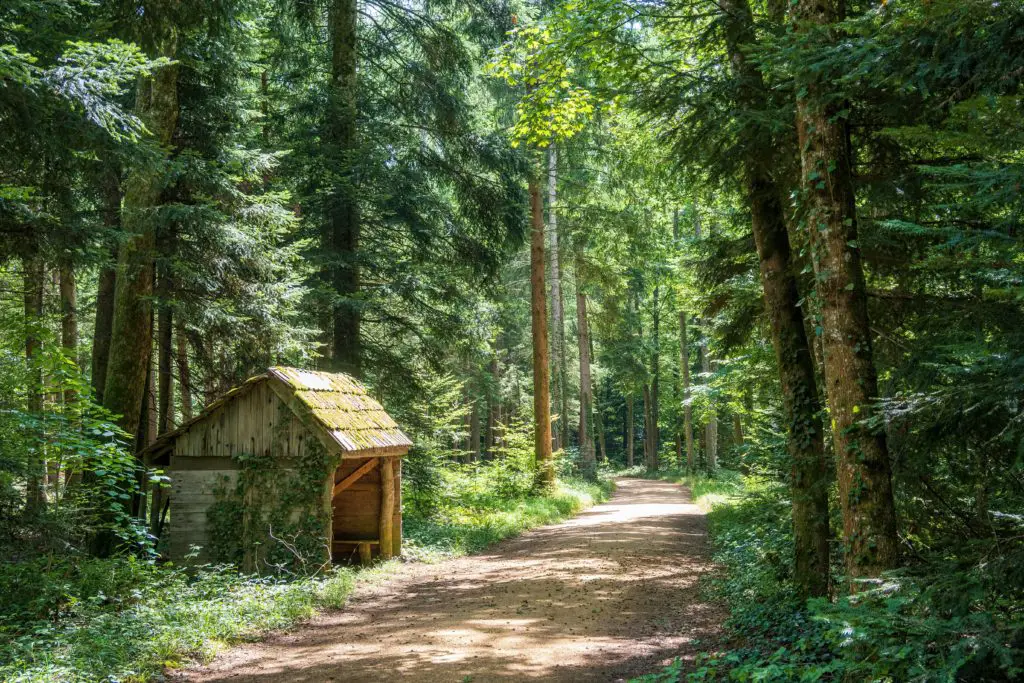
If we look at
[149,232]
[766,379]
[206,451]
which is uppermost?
[149,232]

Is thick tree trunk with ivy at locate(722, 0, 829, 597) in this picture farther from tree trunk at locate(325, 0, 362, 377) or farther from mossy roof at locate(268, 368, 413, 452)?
tree trunk at locate(325, 0, 362, 377)

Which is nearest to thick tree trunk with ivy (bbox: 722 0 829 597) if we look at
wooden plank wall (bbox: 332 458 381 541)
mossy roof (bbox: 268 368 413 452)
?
mossy roof (bbox: 268 368 413 452)

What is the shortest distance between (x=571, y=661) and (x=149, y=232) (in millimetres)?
9714

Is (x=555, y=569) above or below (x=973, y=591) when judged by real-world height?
below

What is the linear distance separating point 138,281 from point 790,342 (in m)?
10.3

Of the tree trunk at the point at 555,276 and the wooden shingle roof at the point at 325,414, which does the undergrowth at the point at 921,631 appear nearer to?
the wooden shingle roof at the point at 325,414

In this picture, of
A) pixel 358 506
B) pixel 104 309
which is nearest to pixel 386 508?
pixel 358 506

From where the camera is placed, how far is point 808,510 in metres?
7.43

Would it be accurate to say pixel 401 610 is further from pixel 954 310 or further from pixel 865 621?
pixel 954 310

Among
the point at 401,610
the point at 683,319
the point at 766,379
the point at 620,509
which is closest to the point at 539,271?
the point at 620,509

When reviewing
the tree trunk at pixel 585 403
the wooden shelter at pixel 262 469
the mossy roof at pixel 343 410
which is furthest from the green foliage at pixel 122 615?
the tree trunk at pixel 585 403

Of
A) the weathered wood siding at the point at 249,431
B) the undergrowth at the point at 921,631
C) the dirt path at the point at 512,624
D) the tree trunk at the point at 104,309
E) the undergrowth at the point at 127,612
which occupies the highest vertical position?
the tree trunk at the point at 104,309

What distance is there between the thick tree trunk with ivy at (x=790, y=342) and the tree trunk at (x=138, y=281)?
905cm

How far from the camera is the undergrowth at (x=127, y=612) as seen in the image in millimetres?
5949
